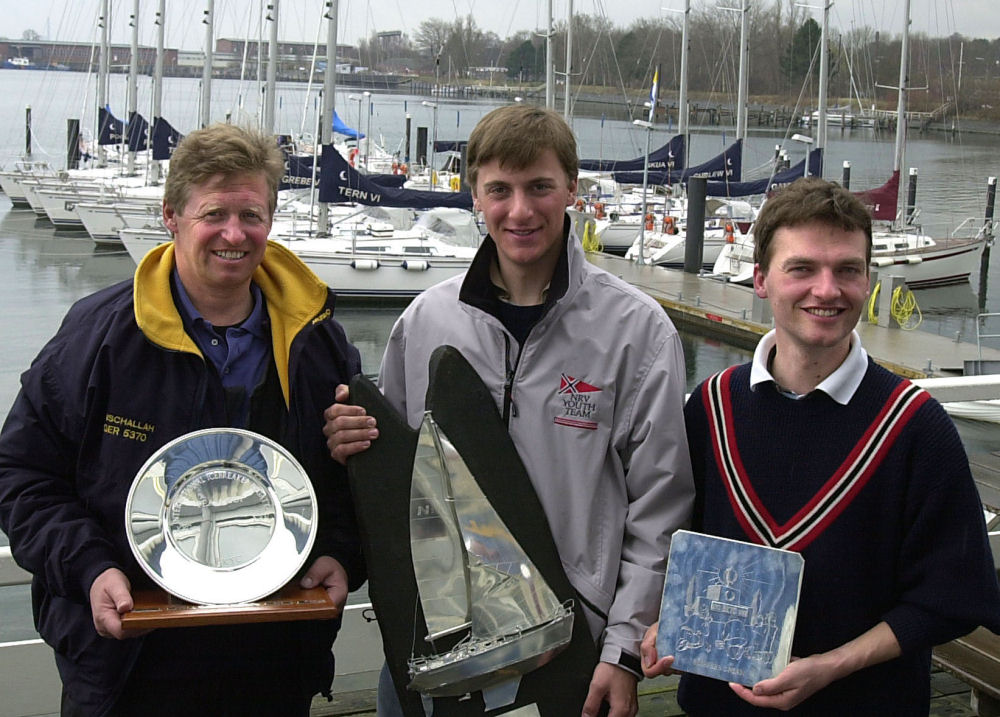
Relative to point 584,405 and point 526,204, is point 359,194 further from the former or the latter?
point 584,405

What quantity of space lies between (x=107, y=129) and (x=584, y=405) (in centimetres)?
4506

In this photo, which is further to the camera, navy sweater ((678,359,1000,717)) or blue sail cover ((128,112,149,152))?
blue sail cover ((128,112,149,152))

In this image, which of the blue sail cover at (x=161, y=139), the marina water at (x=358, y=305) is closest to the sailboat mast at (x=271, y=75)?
the marina water at (x=358, y=305)

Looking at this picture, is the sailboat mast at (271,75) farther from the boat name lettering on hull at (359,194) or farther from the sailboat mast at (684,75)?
the sailboat mast at (684,75)

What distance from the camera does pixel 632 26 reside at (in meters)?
58.2

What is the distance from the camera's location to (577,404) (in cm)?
245

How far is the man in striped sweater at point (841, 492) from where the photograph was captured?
216 cm

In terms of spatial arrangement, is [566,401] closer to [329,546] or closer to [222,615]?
[329,546]

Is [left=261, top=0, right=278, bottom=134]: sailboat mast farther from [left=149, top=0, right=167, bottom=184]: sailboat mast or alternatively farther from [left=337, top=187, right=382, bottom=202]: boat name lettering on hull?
[left=149, top=0, right=167, bottom=184]: sailboat mast

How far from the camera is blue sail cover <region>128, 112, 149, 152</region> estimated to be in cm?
4116

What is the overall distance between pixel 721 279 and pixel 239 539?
22.4 metres

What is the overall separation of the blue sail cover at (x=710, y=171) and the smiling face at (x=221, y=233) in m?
28.9

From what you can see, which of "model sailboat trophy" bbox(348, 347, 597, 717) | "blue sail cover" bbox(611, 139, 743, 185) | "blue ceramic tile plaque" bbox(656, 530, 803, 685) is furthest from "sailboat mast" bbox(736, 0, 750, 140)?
"blue ceramic tile plaque" bbox(656, 530, 803, 685)

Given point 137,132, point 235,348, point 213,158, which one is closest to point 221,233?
point 213,158
